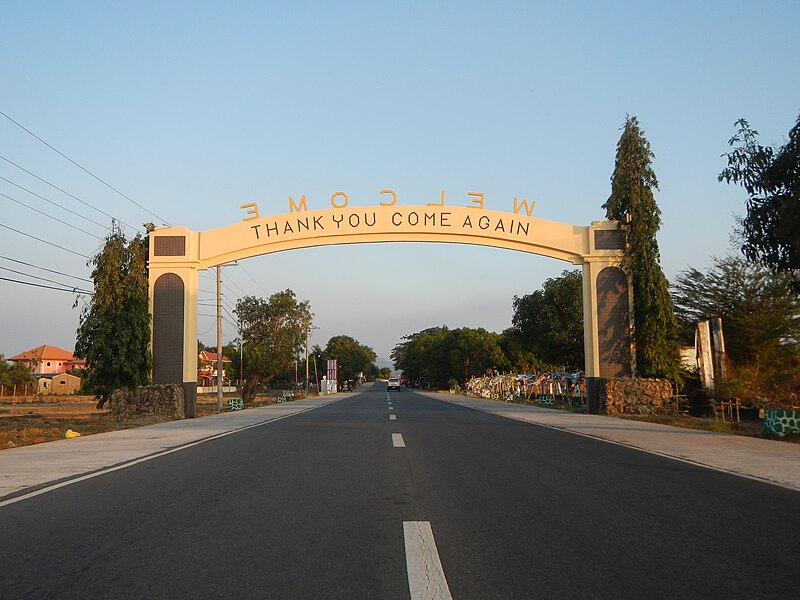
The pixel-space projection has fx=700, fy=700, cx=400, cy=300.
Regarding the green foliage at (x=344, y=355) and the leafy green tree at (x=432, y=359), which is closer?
the leafy green tree at (x=432, y=359)

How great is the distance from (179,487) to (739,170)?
1236 centimetres

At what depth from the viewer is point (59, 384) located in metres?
99.4

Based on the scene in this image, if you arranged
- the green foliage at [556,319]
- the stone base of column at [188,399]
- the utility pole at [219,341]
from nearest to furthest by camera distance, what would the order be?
the stone base of column at [188,399] → the utility pole at [219,341] → the green foliage at [556,319]

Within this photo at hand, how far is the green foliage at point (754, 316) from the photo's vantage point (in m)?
31.8

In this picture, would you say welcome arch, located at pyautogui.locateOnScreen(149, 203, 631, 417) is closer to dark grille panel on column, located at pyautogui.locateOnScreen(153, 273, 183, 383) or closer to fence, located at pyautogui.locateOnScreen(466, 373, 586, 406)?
dark grille panel on column, located at pyautogui.locateOnScreen(153, 273, 183, 383)

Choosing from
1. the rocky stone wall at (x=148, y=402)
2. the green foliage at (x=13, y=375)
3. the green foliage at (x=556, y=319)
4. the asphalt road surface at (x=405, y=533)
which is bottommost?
the asphalt road surface at (x=405, y=533)

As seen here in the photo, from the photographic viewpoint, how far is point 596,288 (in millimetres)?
30641

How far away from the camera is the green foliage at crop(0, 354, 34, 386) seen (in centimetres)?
7812

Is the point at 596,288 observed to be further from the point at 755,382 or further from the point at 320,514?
the point at 320,514

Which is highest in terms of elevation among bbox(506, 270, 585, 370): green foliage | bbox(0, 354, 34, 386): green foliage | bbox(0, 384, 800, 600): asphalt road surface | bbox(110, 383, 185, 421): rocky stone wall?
bbox(506, 270, 585, 370): green foliage

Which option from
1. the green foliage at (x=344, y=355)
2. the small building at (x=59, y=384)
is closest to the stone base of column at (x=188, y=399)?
the small building at (x=59, y=384)

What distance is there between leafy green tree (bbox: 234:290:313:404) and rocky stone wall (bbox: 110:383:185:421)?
27.2 meters

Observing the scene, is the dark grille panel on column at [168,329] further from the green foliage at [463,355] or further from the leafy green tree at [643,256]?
the green foliage at [463,355]

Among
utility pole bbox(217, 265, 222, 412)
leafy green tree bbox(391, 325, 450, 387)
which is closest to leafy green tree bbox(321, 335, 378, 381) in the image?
leafy green tree bbox(391, 325, 450, 387)
